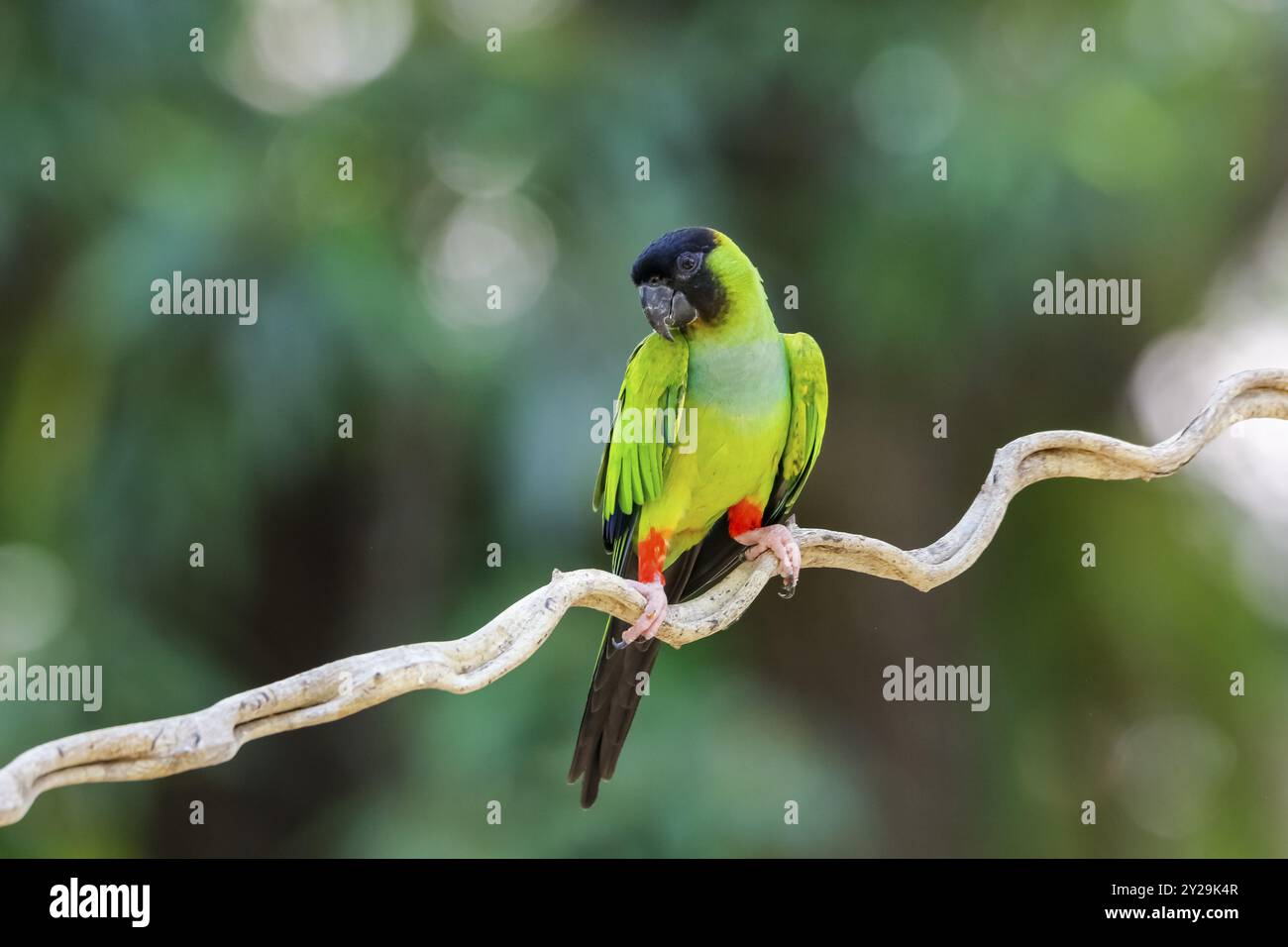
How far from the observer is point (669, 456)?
3.72 meters

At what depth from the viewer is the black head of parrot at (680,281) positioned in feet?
11.9

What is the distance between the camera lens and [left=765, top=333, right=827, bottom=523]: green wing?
3.86 meters

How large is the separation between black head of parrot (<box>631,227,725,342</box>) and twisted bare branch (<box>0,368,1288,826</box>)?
70cm

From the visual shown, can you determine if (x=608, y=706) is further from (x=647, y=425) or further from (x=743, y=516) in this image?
(x=647, y=425)

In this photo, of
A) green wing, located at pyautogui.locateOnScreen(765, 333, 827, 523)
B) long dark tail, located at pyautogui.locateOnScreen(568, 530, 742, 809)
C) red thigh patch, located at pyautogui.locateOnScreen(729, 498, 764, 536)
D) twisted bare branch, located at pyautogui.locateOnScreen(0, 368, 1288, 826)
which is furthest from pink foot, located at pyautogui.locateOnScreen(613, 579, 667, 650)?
green wing, located at pyautogui.locateOnScreen(765, 333, 827, 523)

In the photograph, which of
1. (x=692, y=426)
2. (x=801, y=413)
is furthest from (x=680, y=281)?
(x=801, y=413)

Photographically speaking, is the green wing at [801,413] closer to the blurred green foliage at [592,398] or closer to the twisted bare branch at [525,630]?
the twisted bare branch at [525,630]

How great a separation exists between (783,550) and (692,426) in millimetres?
448

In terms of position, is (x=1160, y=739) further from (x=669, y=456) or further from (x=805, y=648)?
(x=669, y=456)

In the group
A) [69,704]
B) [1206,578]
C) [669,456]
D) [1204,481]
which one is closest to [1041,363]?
[1204,481]

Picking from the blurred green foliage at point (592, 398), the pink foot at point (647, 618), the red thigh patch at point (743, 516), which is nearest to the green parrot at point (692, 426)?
the red thigh patch at point (743, 516)

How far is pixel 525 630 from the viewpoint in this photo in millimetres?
2609

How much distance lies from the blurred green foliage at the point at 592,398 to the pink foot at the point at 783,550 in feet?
7.76

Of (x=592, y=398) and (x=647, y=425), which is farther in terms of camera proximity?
(x=592, y=398)
